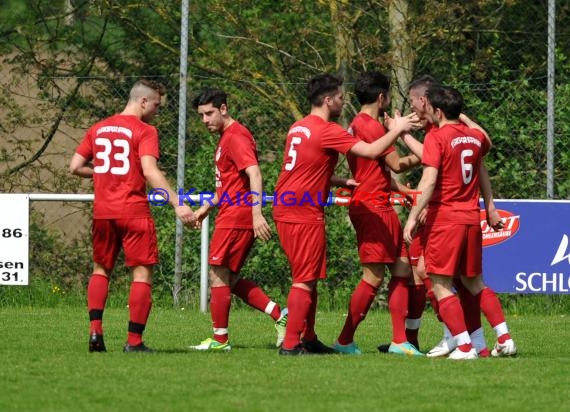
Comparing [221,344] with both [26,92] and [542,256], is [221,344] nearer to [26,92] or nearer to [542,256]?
[542,256]

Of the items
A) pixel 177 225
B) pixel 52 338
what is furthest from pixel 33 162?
pixel 52 338

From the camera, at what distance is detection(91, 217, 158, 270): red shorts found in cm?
920

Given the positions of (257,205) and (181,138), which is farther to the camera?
(181,138)

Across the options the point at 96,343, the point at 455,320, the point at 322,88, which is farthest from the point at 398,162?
the point at 96,343

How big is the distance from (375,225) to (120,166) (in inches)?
75.7

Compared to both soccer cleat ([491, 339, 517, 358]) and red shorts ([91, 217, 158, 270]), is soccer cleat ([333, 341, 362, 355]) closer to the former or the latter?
soccer cleat ([491, 339, 517, 358])

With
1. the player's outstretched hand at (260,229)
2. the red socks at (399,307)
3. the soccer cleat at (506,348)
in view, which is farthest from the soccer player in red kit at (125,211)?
the soccer cleat at (506,348)

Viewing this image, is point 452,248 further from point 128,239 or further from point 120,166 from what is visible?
point 120,166

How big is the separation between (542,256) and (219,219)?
4.77m

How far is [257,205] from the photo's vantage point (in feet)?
30.8

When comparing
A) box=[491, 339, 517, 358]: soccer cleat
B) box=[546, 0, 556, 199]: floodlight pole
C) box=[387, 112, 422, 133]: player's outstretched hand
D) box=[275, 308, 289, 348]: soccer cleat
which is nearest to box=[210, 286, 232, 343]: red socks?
box=[275, 308, 289, 348]: soccer cleat

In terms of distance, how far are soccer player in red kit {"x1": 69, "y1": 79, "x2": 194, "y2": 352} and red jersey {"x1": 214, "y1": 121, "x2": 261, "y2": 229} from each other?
0.64 meters

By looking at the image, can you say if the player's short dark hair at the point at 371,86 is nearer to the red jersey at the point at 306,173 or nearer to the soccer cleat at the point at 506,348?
the red jersey at the point at 306,173

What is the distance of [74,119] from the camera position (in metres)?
15.0
